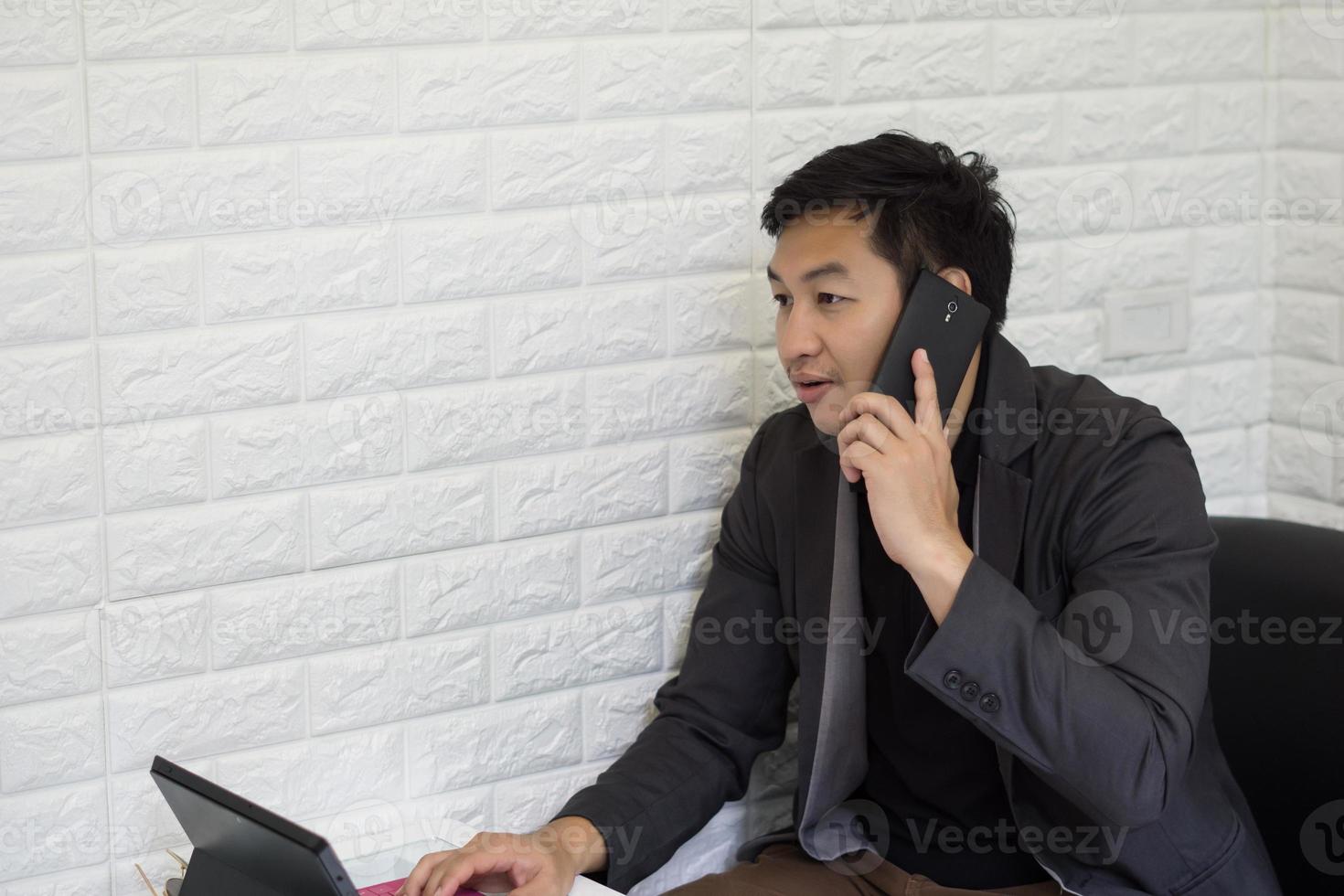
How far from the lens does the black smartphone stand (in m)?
1.58

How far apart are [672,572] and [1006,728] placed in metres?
0.53

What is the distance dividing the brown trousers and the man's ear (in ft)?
2.08

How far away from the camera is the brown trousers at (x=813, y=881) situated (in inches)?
65.4

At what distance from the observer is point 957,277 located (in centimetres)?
166

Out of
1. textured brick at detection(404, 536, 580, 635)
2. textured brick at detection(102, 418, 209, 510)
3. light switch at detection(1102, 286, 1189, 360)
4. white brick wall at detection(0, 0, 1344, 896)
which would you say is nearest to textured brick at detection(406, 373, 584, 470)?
white brick wall at detection(0, 0, 1344, 896)

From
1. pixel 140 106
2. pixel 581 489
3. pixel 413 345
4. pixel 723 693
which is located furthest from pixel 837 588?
pixel 140 106

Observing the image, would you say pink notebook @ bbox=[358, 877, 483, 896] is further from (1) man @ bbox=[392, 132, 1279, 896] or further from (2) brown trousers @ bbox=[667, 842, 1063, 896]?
(2) brown trousers @ bbox=[667, 842, 1063, 896]

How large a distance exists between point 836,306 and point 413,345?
1.46ft

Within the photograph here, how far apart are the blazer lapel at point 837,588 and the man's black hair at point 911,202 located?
10 cm

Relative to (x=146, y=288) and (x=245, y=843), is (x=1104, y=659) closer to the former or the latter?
(x=245, y=843)

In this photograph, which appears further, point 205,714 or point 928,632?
point 205,714

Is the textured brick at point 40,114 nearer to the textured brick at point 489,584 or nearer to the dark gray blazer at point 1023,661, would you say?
the textured brick at point 489,584

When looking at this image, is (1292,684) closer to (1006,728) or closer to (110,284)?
(1006,728)

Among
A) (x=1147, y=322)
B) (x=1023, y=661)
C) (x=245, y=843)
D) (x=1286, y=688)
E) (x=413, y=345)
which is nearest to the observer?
(x=245, y=843)
